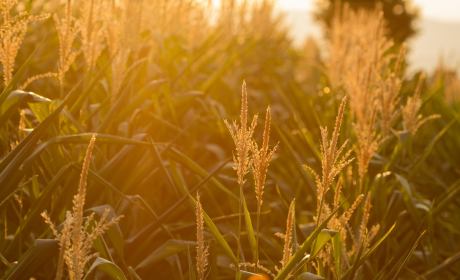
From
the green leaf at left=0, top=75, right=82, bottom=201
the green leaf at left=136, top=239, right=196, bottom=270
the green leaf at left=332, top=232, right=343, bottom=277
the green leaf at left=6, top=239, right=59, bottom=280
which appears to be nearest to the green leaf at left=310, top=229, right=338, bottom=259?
the green leaf at left=332, top=232, right=343, bottom=277

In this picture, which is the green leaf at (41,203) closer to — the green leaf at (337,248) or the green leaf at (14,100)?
the green leaf at (14,100)

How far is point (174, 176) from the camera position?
1.73 metres

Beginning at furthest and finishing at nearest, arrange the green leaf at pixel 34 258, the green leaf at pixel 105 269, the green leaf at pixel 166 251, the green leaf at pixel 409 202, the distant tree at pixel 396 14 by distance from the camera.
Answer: the distant tree at pixel 396 14, the green leaf at pixel 409 202, the green leaf at pixel 166 251, the green leaf at pixel 34 258, the green leaf at pixel 105 269

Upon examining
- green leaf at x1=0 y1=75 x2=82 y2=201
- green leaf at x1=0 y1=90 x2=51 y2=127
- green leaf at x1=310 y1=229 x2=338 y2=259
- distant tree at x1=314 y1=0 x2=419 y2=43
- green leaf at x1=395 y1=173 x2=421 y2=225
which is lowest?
green leaf at x1=395 y1=173 x2=421 y2=225

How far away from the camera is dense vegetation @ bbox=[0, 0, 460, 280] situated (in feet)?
3.67

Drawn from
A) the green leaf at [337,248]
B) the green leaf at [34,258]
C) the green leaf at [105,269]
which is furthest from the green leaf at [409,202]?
the green leaf at [34,258]

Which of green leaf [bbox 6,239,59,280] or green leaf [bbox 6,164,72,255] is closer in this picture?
green leaf [bbox 6,239,59,280]

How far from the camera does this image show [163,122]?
2006mm

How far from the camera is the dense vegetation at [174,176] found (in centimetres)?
112

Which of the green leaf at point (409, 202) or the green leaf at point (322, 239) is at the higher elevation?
the green leaf at point (322, 239)

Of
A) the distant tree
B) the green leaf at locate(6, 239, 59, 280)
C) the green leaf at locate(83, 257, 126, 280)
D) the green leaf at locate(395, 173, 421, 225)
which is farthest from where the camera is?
the distant tree

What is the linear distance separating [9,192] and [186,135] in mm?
1303

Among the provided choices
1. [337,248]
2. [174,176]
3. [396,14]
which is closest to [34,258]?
[174,176]

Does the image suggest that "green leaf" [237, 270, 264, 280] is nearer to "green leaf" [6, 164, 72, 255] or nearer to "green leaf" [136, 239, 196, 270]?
"green leaf" [136, 239, 196, 270]
